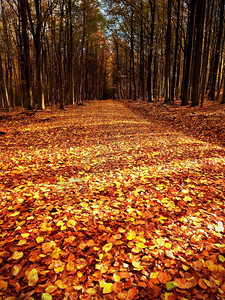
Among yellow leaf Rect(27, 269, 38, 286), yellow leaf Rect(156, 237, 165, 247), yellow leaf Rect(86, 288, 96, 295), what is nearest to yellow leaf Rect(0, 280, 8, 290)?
yellow leaf Rect(27, 269, 38, 286)

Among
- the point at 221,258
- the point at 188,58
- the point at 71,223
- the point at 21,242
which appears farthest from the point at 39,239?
the point at 188,58

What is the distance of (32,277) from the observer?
6.72 ft

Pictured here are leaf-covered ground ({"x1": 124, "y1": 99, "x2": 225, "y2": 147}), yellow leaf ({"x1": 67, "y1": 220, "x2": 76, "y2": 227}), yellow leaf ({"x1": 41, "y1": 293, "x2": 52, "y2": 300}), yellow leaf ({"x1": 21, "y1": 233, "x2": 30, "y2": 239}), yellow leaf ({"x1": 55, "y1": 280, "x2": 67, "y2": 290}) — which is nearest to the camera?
yellow leaf ({"x1": 41, "y1": 293, "x2": 52, "y2": 300})

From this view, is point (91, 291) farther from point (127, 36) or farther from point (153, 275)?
point (127, 36)

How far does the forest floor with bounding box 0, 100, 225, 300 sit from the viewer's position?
1999 millimetres

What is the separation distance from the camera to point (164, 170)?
4.93 metres

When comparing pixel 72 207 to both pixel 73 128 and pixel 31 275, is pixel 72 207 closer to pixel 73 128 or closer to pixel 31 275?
pixel 31 275

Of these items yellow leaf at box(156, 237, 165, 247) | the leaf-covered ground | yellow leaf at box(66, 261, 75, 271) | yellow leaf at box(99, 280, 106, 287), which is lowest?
yellow leaf at box(99, 280, 106, 287)

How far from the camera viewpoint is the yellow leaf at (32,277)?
78.5 inches

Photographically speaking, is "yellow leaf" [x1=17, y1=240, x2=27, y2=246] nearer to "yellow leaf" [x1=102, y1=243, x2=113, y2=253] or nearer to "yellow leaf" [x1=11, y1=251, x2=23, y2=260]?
"yellow leaf" [x1=11, y1=251, x2=23, y2=260]

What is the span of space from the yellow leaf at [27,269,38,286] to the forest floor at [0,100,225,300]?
11mm

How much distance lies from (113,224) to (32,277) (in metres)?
1.32

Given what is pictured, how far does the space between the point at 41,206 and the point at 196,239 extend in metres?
2.68

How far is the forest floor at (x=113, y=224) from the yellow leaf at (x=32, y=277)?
0.04ft
